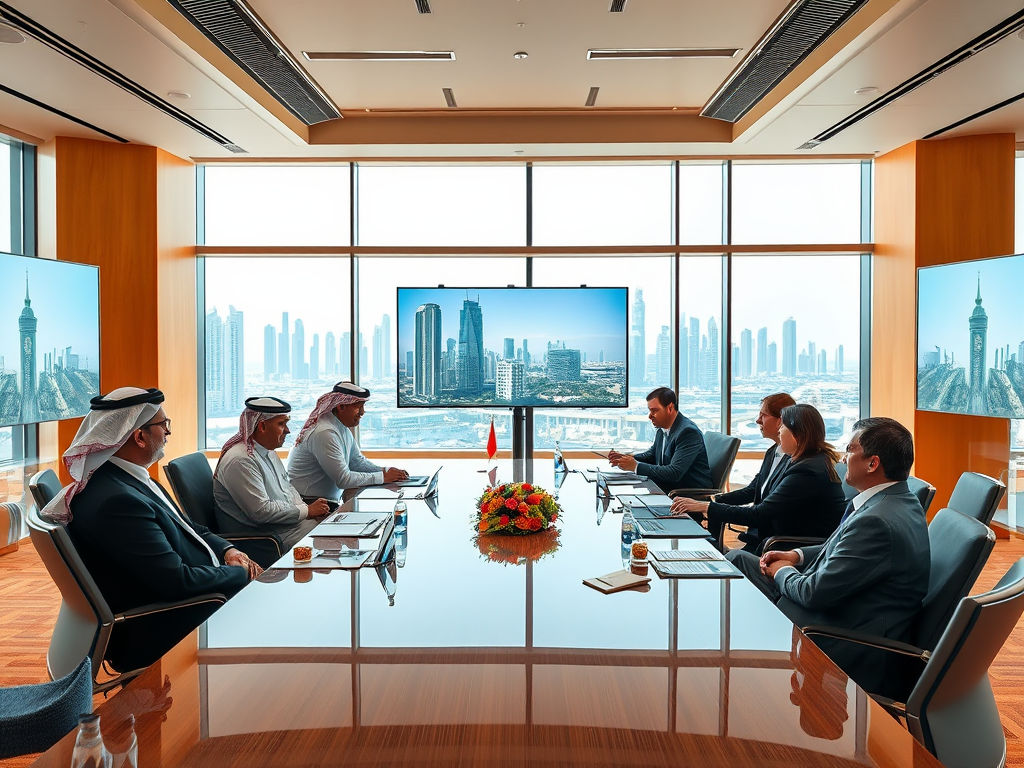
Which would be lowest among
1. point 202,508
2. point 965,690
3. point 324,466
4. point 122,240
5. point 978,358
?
point 965,690

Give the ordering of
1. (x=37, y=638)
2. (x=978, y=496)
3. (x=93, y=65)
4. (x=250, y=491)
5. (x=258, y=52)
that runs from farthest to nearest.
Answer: (x=258, y=52)
(x=93, y=65)
(x=37, y=638)
(x=250, y=491)
(x=978, y=496)

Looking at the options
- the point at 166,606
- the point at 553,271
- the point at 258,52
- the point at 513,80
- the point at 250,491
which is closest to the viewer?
the point at 166,606

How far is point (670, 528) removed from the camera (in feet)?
10.2

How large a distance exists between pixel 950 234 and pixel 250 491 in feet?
19.1

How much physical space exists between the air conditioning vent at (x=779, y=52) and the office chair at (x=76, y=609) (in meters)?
4.37

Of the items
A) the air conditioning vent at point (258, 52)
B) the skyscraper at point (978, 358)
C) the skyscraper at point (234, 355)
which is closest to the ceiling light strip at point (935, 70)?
the skyscraper at point (978, 358)

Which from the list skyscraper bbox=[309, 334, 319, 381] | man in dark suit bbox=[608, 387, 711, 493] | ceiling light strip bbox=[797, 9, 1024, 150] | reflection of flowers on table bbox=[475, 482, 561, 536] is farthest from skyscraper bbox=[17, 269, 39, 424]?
ceiling light strip bbox=[797, 9, 1024, 150]

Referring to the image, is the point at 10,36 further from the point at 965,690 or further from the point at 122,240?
the point at 965,690

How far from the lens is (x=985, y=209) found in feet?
20.4

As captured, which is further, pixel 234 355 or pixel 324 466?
pixel 234 355

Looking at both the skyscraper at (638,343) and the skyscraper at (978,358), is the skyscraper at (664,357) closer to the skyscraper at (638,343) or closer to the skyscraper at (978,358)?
the skyscraper at (638,343)

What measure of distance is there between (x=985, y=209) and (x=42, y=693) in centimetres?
705

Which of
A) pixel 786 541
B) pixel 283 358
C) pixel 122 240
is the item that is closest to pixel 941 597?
pixel 786 541

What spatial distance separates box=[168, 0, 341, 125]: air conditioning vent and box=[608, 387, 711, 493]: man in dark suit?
3397 millimetres
